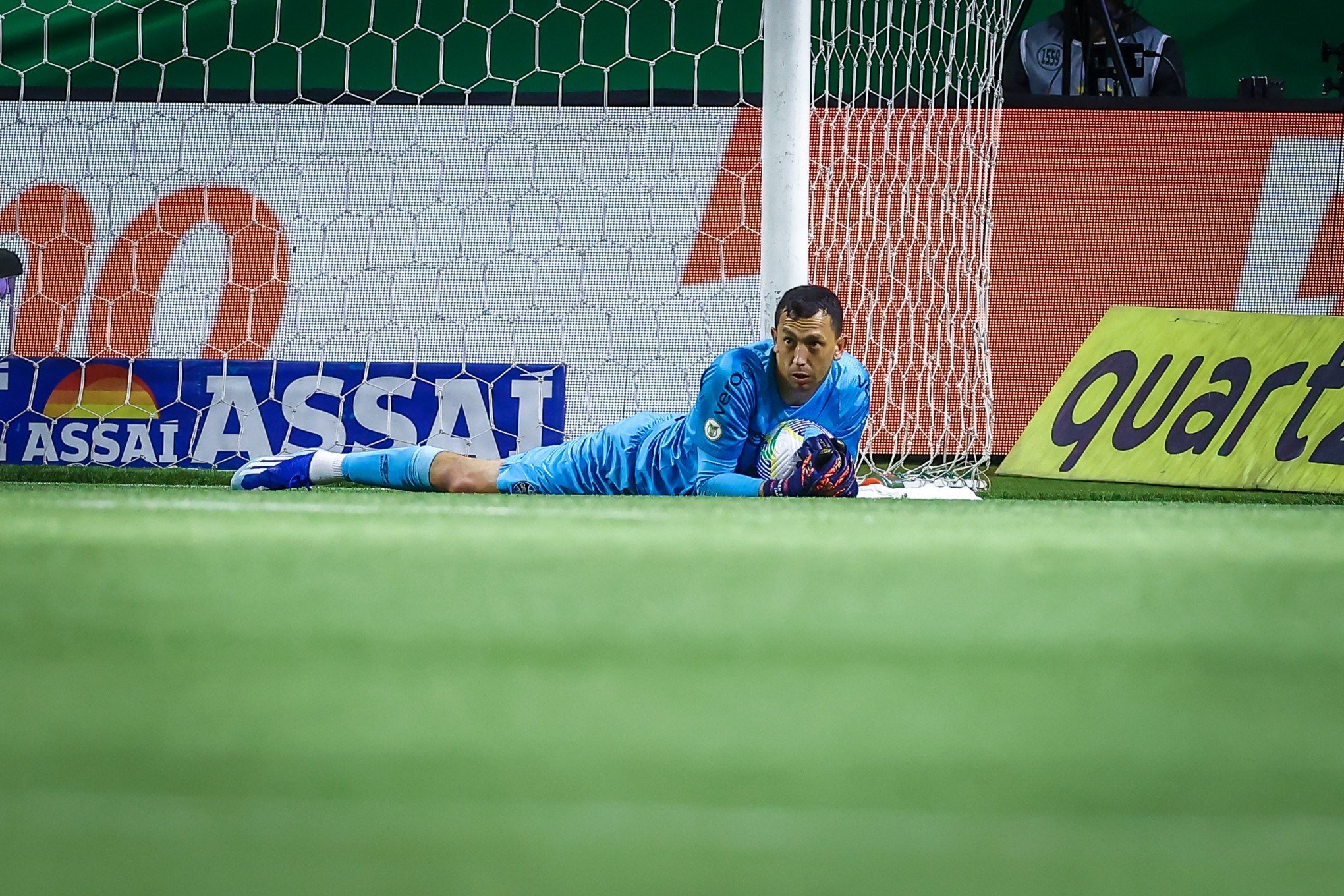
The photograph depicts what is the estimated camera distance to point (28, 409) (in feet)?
9.64

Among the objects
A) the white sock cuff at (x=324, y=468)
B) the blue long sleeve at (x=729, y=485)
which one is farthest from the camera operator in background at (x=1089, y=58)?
the white sock cuff at (x=324, y=468)

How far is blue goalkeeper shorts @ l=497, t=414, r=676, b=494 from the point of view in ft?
8.07

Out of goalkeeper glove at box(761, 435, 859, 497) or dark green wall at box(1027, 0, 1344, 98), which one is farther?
dark green wall at box(1027, 0, 1344, 98)

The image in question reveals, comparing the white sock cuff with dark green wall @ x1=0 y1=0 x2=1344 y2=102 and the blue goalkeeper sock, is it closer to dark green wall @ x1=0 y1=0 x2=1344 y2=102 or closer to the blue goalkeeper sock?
the blue goalkeeper sock

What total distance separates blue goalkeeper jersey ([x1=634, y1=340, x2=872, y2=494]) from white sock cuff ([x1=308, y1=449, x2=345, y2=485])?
64 cm

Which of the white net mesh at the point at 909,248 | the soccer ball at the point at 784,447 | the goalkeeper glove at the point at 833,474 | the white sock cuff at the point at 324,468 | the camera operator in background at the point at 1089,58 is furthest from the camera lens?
the camera operator in background at the point at 1089,58

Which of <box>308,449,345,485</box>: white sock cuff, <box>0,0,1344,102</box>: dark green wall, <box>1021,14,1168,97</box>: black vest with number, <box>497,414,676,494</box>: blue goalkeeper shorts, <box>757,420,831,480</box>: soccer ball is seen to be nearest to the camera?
<box>757,420,831,480</box>: soccer ball

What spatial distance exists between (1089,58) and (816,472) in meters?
2.91

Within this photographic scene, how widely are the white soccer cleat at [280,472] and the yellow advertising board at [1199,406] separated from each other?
209cm

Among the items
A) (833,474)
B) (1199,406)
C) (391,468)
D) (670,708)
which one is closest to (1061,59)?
(1199,406)

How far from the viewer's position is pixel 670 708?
1.80ft

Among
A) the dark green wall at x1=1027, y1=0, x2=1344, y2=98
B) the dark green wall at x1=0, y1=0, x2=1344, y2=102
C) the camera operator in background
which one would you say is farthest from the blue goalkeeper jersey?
the dark green wall at x1=1027, y1=0, x2=1344, y2=98

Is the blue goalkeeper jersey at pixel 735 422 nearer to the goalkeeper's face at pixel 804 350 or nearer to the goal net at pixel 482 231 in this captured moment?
the goalkeeper's face at pixel 804 350

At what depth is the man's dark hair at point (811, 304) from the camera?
7.16 feet
